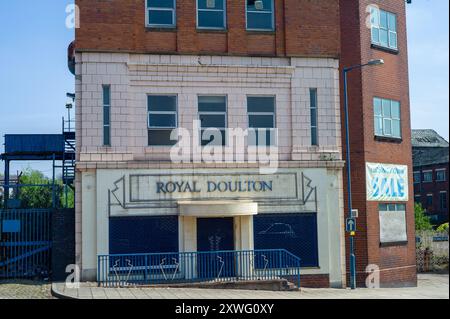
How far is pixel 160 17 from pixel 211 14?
179 centimetres

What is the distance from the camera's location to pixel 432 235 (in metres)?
32.8

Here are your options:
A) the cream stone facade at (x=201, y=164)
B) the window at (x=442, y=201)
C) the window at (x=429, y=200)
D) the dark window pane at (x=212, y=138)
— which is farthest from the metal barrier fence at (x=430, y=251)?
the window at (x=429, y=200)

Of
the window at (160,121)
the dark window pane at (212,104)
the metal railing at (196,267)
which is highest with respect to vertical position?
the dark window pane at (212,104)

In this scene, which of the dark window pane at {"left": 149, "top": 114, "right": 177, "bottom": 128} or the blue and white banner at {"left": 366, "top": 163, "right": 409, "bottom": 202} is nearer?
the dark window pane at {"left": 149, "top": 114, "right": 177, "bottom": 128}

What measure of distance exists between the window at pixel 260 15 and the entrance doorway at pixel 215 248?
683 centimetres

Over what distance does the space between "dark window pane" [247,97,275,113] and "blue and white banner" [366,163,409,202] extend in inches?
187

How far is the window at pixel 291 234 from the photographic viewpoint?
21484 millimetres

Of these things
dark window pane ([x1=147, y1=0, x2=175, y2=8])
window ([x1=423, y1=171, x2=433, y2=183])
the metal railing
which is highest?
dark window pane ([x1=147, y1=0, x2=175, y2=8])

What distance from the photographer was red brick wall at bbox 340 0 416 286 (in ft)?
78.9

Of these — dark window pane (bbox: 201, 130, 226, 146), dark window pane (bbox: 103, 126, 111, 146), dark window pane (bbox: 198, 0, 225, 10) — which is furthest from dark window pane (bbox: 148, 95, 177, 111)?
dark window pane (bbox: 198, 0, 225, 10)

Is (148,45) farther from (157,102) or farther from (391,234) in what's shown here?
(391,234)

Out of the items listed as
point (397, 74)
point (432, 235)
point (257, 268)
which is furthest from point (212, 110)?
point (432, 235)

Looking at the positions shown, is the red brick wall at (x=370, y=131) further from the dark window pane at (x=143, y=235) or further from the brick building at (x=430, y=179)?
the brick building at (x=430, y=179)

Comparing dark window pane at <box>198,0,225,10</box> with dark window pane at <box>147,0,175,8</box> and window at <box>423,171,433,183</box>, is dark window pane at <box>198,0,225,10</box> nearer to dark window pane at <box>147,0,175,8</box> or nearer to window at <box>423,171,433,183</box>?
dark window pane at <box>147,0,175,8</box>
